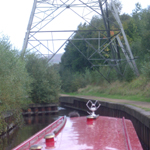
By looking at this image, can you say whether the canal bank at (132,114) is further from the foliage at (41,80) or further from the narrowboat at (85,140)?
the narrowboat at (85,140)

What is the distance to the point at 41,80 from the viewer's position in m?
29.4

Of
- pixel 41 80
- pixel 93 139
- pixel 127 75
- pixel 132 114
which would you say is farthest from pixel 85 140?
pixel 41 80

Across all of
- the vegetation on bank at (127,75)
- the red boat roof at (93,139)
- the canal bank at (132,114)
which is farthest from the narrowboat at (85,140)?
the vegetation on bank at (127,75)

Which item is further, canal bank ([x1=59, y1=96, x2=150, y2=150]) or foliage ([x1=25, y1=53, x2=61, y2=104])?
foliage ([x1=25, y1=53, x2=61, y2=104])

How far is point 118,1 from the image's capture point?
55.7 metres

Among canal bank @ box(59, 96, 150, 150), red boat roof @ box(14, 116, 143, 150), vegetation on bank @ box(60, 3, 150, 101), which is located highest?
vegetation on bank @ box(60, 3, 150, 101)

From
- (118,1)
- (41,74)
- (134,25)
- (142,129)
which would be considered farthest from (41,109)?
(118,1)

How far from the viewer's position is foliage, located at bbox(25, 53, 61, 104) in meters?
29.1

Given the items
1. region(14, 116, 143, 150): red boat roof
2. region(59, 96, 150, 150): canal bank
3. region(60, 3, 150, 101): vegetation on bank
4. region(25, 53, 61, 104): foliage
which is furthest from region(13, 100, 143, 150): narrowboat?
region(25, 53, 61, 104): foliage

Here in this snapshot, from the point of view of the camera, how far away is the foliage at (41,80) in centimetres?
2911

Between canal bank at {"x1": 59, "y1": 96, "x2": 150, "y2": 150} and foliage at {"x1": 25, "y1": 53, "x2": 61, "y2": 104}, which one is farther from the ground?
foliage at {"x1": 25, "y1": 53, "x2": 61, "y2": 104}

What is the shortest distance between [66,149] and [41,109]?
25.3 meters

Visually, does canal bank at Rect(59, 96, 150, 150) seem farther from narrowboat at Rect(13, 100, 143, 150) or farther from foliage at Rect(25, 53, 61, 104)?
narrowboat at Rect(13, 100, 143, 150)

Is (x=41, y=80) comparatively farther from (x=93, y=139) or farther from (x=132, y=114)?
(x=93, y=139)
